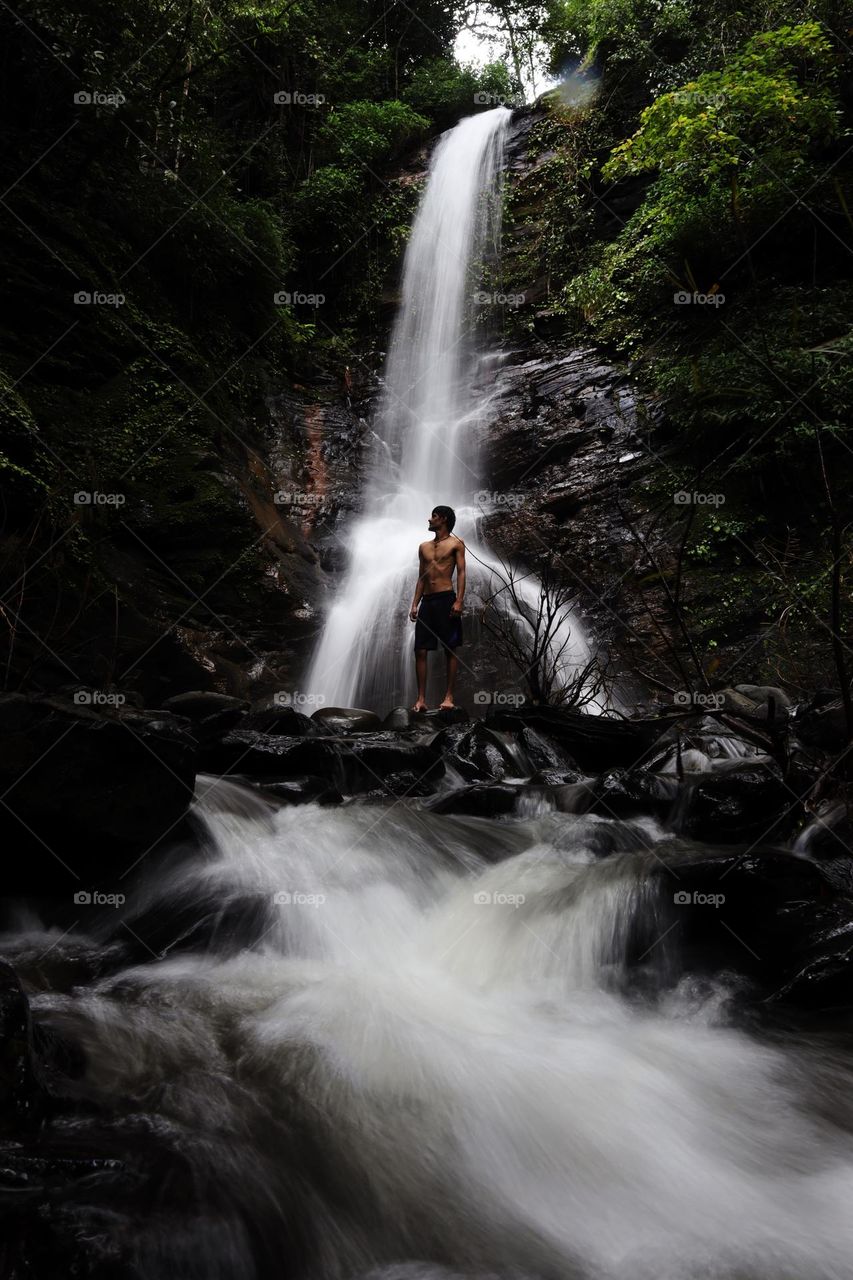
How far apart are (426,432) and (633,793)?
10248 mm

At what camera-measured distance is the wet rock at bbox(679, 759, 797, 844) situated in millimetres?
3896

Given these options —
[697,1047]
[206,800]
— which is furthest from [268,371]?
[697,1047]

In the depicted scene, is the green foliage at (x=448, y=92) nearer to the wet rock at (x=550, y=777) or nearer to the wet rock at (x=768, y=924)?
the wet rock at (x=550, y=777)

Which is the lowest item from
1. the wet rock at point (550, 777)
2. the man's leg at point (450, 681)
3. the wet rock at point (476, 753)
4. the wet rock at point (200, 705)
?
the wet rock at point (550, 777)

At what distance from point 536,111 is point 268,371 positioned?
10.9 m

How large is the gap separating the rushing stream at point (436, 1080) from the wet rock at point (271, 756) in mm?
988

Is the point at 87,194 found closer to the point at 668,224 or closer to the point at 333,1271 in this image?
the point at 668,224

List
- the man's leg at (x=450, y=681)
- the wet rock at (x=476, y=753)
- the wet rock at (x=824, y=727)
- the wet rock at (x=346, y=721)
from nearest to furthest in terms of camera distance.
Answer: the wet rock at (x=824, y=727), the wet rock at (x=476, y=753), the wet rock at (x=346, y=721), the man's leg at (x=450, y=681)

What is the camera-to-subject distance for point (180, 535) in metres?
8.35

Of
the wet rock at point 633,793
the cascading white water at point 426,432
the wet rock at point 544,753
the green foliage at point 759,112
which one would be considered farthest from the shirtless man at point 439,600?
the green foliage at point 759,112

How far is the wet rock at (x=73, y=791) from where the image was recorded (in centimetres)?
320

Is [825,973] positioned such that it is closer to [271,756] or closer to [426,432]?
[271,756]

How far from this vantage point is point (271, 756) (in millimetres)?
5105

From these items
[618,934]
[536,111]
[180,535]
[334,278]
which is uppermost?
[536,111]
